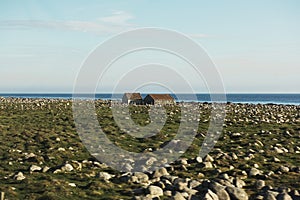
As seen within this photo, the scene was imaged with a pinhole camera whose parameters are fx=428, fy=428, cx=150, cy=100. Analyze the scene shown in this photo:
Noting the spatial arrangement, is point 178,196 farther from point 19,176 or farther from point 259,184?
point 19,176

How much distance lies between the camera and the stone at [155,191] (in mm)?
15797

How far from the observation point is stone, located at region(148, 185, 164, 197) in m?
15.8

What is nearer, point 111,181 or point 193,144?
point 111,181

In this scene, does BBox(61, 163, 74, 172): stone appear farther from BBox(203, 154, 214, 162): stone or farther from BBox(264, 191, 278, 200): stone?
BBox(264, 191, 278, 200): stone

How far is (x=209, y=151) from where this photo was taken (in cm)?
2481

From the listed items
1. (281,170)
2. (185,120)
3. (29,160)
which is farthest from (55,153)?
(185,120)

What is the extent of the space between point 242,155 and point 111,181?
8.65m

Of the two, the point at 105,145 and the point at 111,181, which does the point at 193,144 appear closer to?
the point at 105,145

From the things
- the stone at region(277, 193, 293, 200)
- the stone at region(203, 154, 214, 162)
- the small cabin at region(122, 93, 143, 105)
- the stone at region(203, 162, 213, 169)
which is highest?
the small cabin at region(122, 93, 143, 105)

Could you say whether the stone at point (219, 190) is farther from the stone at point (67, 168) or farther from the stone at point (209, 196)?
the stone at point (67, 168)

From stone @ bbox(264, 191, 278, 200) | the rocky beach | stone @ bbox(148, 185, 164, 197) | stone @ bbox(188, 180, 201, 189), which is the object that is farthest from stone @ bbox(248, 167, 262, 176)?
stone @ bbox(148, 185, 164, 197)

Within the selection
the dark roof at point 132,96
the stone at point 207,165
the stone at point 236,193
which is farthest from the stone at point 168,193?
the dark roof at point 132,96

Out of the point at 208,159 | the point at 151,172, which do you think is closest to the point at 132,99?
the point at 208,159

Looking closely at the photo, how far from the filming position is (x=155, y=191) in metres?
15.9
